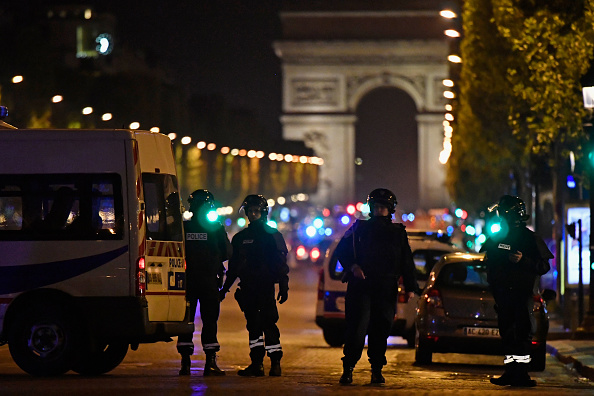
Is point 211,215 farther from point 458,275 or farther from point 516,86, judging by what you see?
point 516,86

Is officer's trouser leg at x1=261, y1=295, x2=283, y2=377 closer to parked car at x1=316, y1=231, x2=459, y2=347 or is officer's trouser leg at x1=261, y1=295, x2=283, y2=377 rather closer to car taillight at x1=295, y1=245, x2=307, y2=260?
parked car at x1=316, y1=231, x2=459, y2=347

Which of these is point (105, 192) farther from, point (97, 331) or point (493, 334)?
point (493, 334)

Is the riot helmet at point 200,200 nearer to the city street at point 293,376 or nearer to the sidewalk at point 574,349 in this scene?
the city street at point 293,376

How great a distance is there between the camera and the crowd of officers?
482 inches

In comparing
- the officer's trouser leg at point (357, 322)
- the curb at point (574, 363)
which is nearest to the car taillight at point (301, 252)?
the curb at point (574, 363)

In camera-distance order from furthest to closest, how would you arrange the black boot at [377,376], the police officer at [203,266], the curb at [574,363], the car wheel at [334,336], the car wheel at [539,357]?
the car wheel at [334,336]
the car wheel at [539,357]
the curb at [574,363]
the police officer at [203,266]
the black boot at [377,376]

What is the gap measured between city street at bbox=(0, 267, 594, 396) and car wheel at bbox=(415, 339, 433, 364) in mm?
116

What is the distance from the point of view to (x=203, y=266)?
13.4 metres

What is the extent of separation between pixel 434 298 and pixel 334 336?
337 centimetres

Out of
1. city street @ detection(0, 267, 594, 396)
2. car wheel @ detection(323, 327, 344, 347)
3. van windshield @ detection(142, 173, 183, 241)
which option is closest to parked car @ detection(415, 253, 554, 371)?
city street @ detection(0, 267, 594, 396)

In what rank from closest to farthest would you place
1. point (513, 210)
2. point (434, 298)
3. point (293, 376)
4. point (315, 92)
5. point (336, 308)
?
point (513, 210) < point (293, 376) < point (434, 298) < point (336, 308) < point (315, 92)

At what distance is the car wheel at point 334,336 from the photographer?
19.4m

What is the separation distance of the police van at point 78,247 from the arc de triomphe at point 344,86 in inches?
3115

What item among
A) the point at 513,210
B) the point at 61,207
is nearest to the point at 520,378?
the point at 513,210
